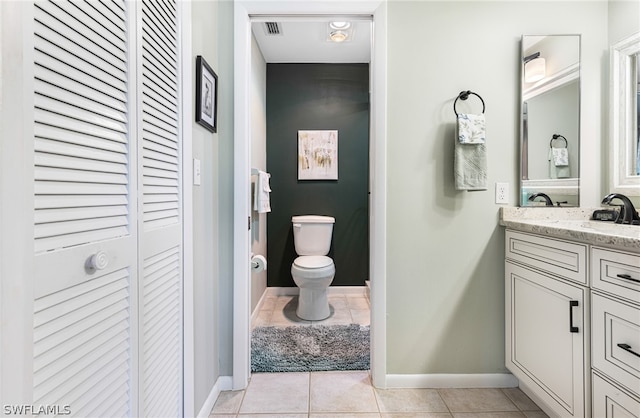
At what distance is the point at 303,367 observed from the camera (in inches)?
74.4

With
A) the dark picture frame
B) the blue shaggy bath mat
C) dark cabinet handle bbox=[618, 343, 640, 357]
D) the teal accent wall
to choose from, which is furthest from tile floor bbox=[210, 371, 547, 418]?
the teal accent wall

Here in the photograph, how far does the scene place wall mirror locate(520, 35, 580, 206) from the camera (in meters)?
1.69

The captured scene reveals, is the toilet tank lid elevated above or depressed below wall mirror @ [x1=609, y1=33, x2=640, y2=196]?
below

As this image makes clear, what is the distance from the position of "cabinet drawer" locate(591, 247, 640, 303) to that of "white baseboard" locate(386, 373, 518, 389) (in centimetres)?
87

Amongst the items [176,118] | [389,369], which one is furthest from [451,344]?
[176,118]

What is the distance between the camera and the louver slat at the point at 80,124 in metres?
0.59

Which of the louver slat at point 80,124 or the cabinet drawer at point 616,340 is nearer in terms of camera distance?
the louver slat at point 80,124

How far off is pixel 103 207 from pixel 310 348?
1.73 m

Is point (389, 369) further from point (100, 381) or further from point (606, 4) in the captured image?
point (606, 4)

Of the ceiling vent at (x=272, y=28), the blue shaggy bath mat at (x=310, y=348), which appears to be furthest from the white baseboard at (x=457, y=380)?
the ceiling vent at (x=272, y=28)

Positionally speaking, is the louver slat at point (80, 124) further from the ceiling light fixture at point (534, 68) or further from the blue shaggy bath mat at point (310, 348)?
the ceiling light fixture at point (534, 68)

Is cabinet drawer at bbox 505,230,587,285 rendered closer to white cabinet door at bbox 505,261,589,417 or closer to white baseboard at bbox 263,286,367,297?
white cabinet door at bbox 505,261,589,417

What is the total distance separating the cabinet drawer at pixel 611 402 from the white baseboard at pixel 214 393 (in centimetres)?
159

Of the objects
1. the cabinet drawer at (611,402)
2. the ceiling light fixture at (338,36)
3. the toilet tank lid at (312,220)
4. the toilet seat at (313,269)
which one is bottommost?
the cabinet drawer at (611,402)
